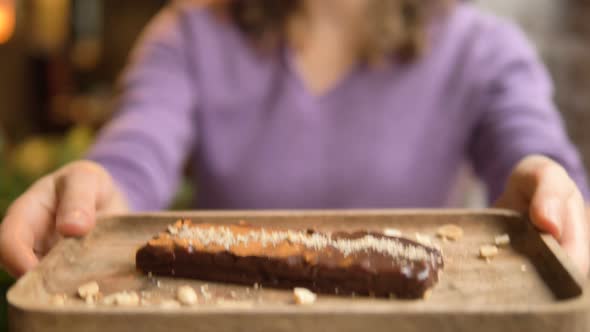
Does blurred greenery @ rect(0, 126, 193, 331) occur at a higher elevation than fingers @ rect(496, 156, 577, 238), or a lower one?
lower

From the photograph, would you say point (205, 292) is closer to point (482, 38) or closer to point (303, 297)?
point (303, 297)

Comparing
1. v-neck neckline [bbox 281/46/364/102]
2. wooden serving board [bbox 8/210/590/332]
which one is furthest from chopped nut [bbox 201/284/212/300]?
v-neck neckline [bbox 281/46/364/102]

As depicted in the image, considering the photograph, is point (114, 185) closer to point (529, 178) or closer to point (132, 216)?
point (132, 216)

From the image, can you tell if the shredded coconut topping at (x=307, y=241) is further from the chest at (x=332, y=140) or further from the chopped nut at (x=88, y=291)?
the chest at (x=332, y=140)

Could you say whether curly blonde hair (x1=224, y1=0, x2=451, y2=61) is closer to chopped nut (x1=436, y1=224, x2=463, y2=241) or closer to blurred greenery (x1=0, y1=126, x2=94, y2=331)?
blurred greenery (x1=0, y1=126, x2=94, y2=331)

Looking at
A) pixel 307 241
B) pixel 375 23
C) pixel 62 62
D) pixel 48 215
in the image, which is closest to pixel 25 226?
pixel 48 215

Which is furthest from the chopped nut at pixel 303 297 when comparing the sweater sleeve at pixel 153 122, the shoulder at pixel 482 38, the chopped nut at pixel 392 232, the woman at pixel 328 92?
the shoulder at pixel 482 38
